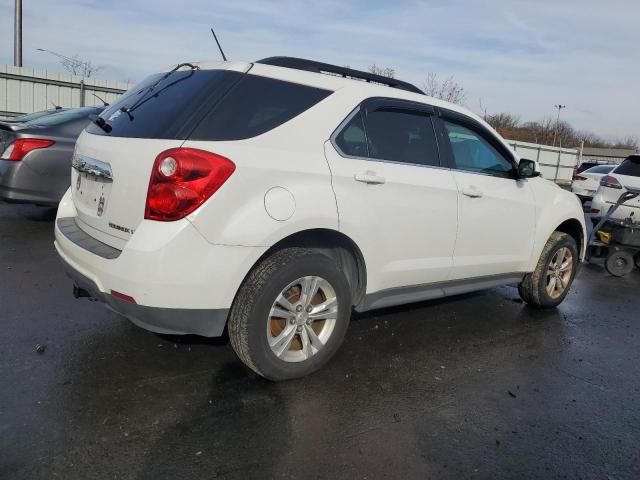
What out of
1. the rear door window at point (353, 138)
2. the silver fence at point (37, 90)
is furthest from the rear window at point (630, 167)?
the silver fence at point (37, 90)

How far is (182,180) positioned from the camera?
276 centimetres

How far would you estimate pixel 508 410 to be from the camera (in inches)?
127

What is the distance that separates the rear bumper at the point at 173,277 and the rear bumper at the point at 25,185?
4312mm

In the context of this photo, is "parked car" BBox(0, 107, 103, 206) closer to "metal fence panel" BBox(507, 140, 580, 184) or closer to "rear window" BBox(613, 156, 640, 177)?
"rear window" BBox(613, 156, 640, 177)

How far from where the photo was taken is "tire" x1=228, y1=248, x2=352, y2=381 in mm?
3012

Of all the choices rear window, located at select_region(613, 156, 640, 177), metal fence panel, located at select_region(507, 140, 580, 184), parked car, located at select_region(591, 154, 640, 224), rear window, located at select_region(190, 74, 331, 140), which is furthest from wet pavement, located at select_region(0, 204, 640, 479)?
metal fence panel, located at select_region(507, 140, 580, 184)

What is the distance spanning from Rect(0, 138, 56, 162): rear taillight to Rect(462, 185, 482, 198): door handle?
17.1 feet

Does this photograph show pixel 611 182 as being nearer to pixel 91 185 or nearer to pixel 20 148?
pixel 91 185

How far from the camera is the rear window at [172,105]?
2.98 meters

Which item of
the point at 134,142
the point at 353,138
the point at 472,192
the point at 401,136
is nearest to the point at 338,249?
the point at 353,138

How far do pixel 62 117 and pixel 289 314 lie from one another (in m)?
5.43

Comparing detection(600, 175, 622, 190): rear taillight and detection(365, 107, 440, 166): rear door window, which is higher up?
detection(365, 107, 440, 166): rear door window

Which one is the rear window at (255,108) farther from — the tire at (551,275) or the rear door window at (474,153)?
the tire at (551,275)

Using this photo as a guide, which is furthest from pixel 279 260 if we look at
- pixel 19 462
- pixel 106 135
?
pixel 19 462
